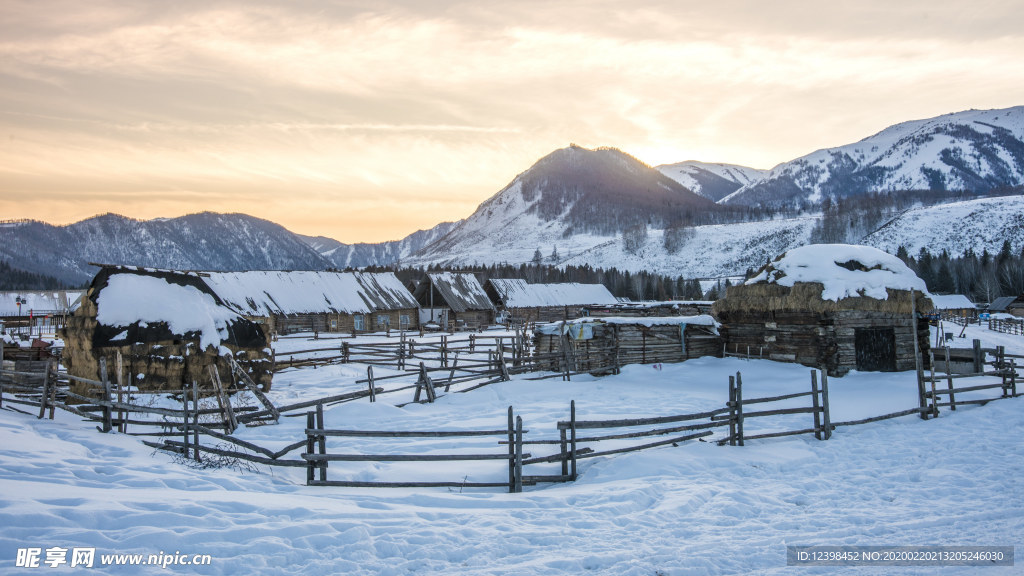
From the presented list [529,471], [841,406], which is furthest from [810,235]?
[529,471]

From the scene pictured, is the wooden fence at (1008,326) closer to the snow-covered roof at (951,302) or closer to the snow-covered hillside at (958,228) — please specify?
the snow-covered roof at (951,302)

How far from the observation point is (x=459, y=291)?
5350cm

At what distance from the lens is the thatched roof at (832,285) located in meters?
19.9

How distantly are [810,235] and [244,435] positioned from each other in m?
146

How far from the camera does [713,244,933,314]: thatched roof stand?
19.9 metres

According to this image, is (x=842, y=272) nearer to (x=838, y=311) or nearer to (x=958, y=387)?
(x=838, y=311)

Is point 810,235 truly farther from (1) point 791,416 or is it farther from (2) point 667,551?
(2) point 667,551

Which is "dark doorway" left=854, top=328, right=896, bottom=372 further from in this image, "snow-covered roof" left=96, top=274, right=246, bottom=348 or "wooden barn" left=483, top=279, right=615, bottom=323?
"wooden barn" left=483, top=279, right=615, bottom=323

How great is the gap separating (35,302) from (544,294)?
60.6 metres

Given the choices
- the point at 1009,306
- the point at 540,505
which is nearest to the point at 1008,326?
the point at 1009,306

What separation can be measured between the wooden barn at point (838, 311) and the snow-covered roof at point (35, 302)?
235 ft

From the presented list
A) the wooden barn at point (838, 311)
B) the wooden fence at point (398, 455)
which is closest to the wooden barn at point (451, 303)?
the wooden barn at point (838, 311)

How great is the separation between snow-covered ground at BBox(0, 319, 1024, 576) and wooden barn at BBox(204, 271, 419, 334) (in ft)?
87.3

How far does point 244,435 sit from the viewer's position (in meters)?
13.2
